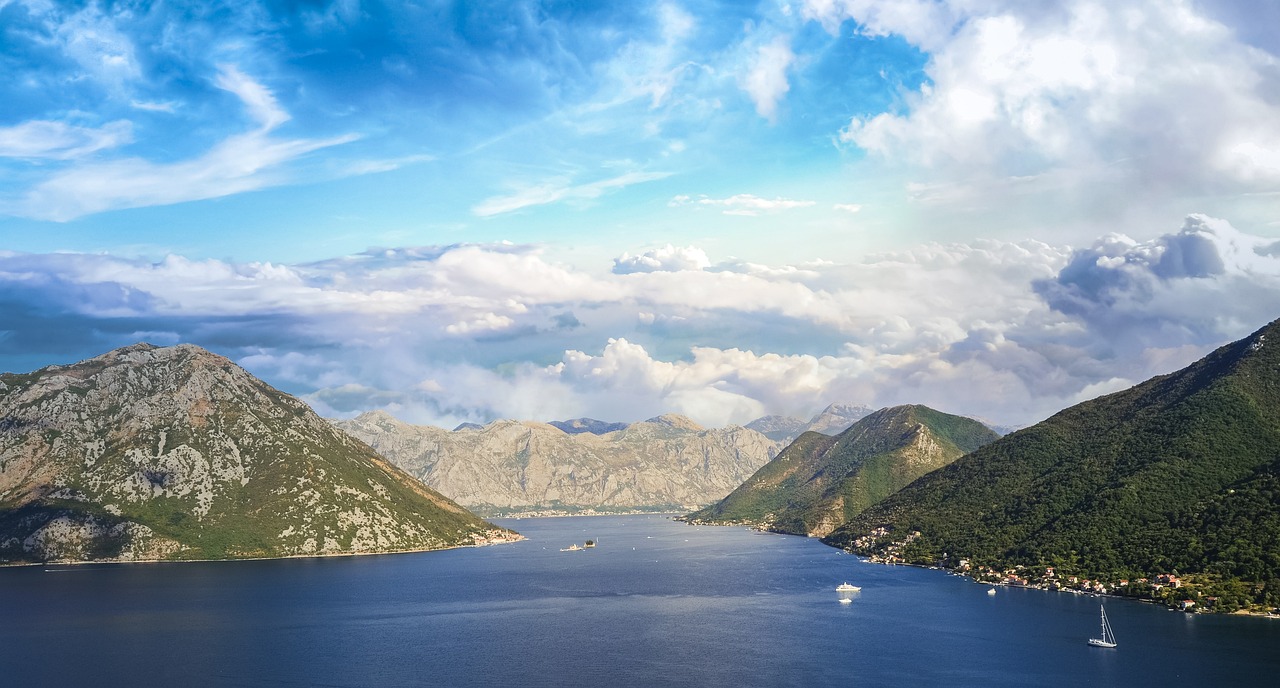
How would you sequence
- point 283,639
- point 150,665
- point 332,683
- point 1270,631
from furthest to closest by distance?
point 283,639
point 1270,631
point 150,665
point 332,683

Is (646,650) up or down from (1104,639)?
down

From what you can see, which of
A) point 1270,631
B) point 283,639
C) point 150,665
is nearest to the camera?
point 150,665

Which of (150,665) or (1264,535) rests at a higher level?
(1264,535)

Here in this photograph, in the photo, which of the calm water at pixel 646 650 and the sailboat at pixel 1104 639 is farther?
the sailboat at pixel 1104 639

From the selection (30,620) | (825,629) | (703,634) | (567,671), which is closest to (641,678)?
(567,671)

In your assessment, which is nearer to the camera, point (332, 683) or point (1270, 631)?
point (332, 683)

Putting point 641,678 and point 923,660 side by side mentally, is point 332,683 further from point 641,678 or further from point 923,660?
point 923,660

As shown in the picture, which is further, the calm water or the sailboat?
the sailboat

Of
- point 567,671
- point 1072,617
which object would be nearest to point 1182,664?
point 1072,617

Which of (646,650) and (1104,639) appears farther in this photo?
(646,650)
